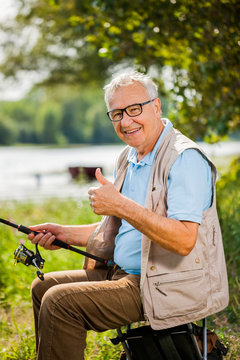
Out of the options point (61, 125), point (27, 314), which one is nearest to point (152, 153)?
point (27, 314)

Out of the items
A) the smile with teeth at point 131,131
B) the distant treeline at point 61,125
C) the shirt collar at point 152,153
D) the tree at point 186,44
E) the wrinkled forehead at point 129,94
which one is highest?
the tree at point 186,44

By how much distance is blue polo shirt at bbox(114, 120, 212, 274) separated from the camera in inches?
89.4

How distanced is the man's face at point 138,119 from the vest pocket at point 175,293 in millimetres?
708

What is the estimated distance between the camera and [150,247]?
2.38 m

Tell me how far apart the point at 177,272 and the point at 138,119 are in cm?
80

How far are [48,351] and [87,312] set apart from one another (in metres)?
0.24

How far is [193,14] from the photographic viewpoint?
479cm

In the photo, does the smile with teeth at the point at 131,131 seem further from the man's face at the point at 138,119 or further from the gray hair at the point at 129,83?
the gray hair at the point at 129,83

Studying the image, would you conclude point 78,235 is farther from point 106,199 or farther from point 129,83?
point 129,83

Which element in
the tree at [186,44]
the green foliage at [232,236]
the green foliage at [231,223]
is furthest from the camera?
the tree at [186,44]

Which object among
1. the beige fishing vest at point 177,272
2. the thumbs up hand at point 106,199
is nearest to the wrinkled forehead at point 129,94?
the beige fishing vest at point 177,272

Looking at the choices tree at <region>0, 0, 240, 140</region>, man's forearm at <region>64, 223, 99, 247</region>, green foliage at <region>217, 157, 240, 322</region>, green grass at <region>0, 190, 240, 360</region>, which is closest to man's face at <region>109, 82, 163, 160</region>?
man's forearm at <region>64, 223, 99, 247</region>

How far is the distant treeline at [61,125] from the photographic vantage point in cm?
4903

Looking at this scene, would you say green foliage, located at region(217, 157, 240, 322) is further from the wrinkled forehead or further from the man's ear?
the wrinkled forehead
